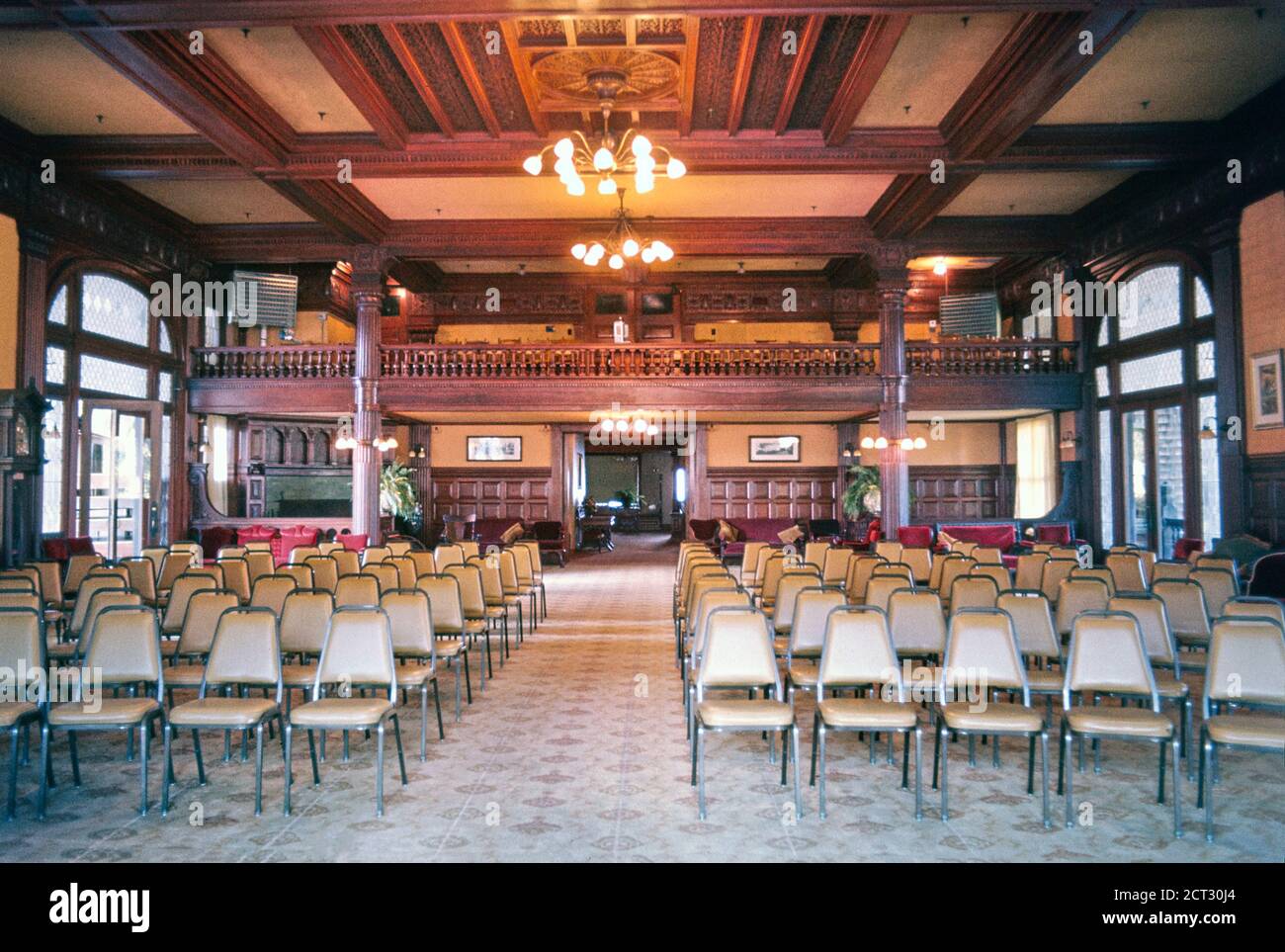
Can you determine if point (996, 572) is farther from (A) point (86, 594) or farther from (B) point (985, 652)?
(A) point (86, 594)

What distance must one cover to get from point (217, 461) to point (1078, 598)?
15.0 meters

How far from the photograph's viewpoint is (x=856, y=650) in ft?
15.1

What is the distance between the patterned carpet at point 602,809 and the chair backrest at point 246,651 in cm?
59

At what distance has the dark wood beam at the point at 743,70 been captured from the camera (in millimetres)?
7742

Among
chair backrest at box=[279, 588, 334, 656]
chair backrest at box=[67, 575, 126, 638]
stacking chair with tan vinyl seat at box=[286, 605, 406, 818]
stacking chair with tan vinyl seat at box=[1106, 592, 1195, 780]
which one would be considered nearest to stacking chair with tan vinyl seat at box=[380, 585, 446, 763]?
chair backrest at box=[279, 588, 334, 656]

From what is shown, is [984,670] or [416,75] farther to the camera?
[416,75]

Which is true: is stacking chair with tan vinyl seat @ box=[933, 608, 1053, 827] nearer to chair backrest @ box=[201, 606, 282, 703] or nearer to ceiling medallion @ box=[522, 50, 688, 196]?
chair backrest @ box=[201, 606, 282, 703]

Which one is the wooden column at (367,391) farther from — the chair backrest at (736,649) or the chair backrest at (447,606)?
the chair backrest at (736,649)

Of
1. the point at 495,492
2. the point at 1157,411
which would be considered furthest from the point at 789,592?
the point at 495,492

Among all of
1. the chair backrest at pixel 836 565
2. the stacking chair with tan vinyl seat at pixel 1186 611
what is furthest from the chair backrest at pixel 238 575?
the stacking chair with tan vinyl seat at pixel 1186 611

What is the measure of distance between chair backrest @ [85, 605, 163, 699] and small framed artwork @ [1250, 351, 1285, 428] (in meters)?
11.1

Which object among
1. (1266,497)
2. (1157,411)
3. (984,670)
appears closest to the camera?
(984,670)

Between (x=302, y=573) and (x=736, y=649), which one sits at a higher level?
(x=302, y=573)
